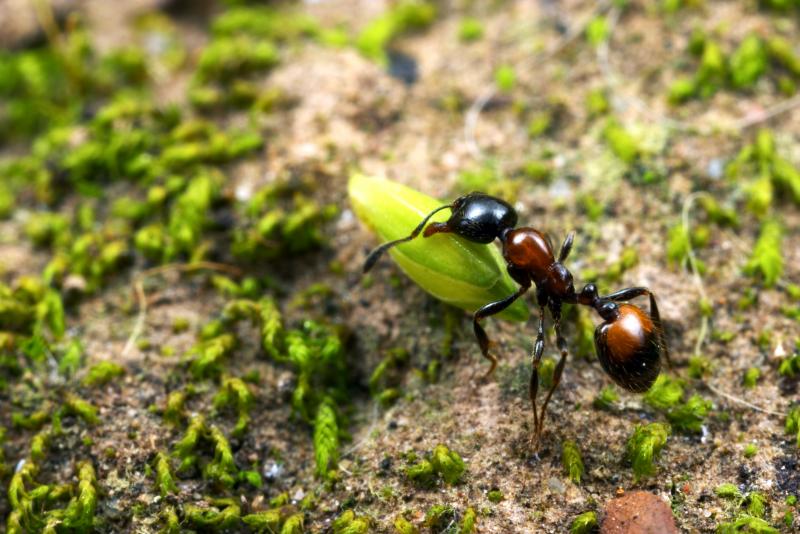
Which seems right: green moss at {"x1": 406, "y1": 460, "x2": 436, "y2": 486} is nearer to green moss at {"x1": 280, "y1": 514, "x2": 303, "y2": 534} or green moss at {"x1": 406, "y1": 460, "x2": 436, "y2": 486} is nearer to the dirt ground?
the dirt ground

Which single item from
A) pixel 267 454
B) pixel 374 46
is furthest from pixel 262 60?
pixel 267 454

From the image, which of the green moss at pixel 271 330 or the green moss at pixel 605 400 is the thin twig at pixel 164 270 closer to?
the green moss at pixel 271 330

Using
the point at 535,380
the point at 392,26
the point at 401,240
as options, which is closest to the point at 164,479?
the point at 401,240

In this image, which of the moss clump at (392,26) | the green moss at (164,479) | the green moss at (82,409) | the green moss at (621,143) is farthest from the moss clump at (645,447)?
the moss clump at (392,26)

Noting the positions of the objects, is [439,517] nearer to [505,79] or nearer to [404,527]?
[404,527]

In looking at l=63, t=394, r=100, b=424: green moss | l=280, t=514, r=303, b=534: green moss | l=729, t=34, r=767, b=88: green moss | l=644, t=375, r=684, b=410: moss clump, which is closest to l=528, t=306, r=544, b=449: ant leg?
l=644, t=375, r=684, b=410: moss clump

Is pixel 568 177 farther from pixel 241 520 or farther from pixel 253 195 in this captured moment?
pixel 241 520
